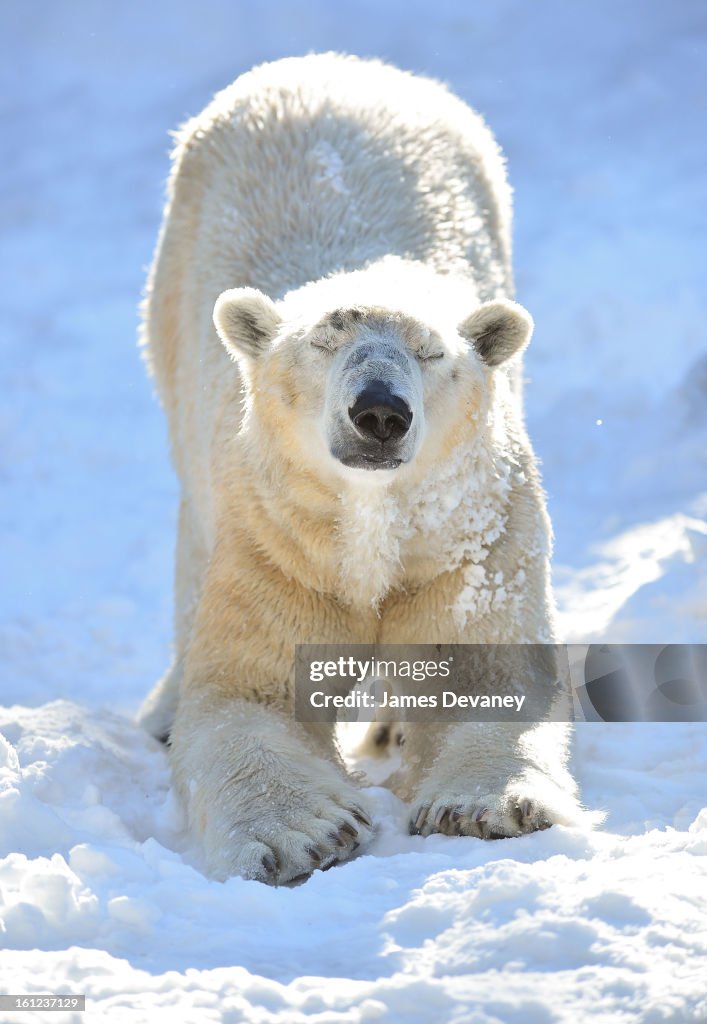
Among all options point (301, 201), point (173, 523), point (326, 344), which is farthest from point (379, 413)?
point (173, 523)

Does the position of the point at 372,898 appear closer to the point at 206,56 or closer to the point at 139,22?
the point at 206,56

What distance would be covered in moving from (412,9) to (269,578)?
943 cm

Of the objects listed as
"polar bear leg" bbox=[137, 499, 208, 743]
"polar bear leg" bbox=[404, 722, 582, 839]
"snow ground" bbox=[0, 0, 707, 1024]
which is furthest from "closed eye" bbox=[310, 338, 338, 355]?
"polar bear leg" bbox=[137, 499, 208, 743]

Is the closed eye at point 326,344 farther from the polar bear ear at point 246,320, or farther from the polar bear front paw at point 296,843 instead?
the polar bear front paw at point 296,843

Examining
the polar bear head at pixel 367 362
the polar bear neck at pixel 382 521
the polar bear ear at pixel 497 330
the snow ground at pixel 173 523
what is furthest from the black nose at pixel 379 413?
the snow ground at pixel 173 523

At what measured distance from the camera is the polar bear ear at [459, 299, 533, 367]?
13.2ft

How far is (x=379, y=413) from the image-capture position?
3.41 m

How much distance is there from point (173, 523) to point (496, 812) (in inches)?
183

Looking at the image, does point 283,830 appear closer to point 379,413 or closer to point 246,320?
point 379,413

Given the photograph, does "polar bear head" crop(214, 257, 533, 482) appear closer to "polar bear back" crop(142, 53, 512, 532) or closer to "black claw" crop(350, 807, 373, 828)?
"polar bear back" crop(142, 53, 512, 532)

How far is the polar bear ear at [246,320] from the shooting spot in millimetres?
4051

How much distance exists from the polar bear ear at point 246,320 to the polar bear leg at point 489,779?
3.94 feet

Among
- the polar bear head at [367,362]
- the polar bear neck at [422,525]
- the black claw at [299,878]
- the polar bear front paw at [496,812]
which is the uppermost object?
the polar bear head at [367,362]

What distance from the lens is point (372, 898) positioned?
9.04 ft
